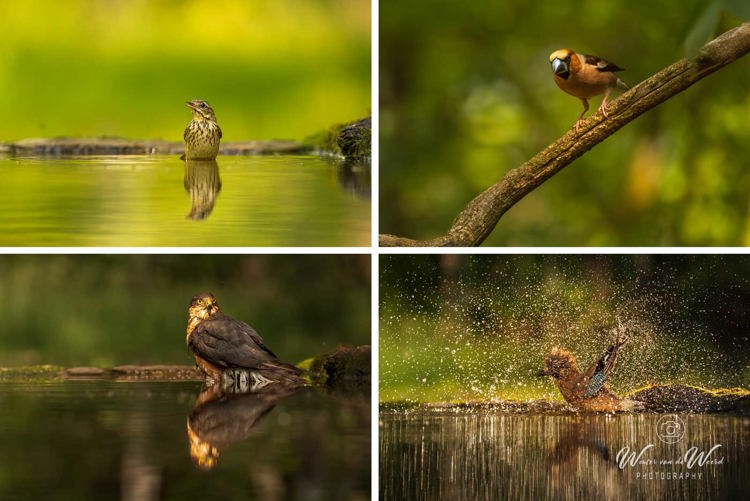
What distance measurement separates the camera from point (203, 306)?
2.35 metres

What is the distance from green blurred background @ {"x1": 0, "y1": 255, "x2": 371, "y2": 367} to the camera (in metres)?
2.33

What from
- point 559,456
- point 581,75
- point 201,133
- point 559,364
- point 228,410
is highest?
point 581,75

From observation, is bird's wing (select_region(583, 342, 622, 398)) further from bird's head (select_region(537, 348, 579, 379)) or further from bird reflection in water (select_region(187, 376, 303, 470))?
bird reflection in water (select_region(187, 376, 303, 470))

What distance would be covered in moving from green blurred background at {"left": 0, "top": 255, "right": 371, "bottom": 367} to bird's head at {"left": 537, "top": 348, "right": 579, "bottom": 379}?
1.46 feet

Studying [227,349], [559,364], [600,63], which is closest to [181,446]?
[227,349]

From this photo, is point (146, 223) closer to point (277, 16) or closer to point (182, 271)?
point (182, 271)

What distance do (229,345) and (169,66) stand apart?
740mm

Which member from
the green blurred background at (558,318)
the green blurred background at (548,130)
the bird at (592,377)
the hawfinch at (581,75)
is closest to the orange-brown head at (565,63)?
the hawfinch at (581,75)

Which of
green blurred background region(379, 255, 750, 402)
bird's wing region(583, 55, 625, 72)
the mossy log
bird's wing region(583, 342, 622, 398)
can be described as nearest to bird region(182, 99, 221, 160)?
green blurred background region(379, 255, 750, 402)

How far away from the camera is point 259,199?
2.29m

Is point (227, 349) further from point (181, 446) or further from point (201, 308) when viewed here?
point (181, 446)

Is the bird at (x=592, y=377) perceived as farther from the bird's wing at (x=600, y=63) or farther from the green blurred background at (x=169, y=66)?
the green blurred background at (x=169, y=66)

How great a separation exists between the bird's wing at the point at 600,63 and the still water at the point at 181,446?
3.19 feet

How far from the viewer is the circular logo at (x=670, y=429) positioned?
2.31 meters
